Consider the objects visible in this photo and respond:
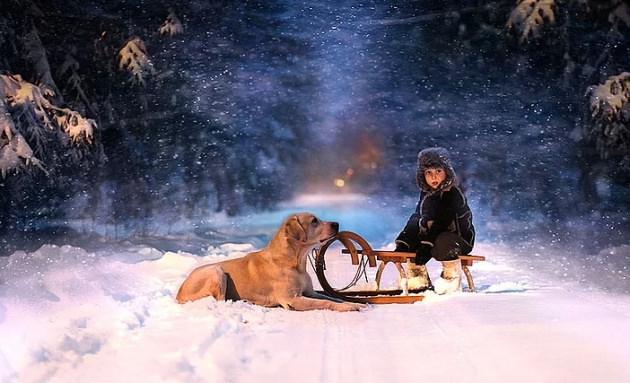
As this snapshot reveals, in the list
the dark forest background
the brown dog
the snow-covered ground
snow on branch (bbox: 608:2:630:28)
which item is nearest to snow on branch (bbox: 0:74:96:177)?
the dark forest background

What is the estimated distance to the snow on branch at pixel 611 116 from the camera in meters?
5.54

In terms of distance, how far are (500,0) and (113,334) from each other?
5006 mm

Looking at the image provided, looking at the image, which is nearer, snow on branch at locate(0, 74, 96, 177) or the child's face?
the child's face

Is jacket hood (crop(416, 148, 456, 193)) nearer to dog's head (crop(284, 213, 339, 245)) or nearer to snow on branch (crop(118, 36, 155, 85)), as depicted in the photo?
dog's head (crop(284, 213, 339, 245))

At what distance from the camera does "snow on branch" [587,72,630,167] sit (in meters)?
5.54

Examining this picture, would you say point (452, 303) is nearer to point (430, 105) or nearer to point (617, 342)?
point (617, 342)

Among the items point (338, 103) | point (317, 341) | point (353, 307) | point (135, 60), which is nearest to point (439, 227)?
point (353, 307)

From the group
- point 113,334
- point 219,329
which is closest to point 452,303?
point 219,329

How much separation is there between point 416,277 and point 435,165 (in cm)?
67

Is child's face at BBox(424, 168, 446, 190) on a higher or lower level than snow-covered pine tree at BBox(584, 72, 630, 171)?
lower

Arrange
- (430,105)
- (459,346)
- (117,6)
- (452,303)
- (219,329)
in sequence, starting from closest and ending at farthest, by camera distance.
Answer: (459,346) < (219,329) < (452,303) < (117,6) < (430,105)

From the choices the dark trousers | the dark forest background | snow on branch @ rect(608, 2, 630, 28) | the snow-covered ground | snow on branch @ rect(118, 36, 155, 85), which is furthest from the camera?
snow on branch @ rect(118, 36, 155, 85)

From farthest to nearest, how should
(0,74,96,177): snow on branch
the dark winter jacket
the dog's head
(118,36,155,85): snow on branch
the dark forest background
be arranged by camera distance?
(118,36,155,85): snow on branch → the dark forest background → (0,74,96,177): snow on branch → the dark winter jacket → the dog's head

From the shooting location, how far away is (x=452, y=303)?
3207mm
